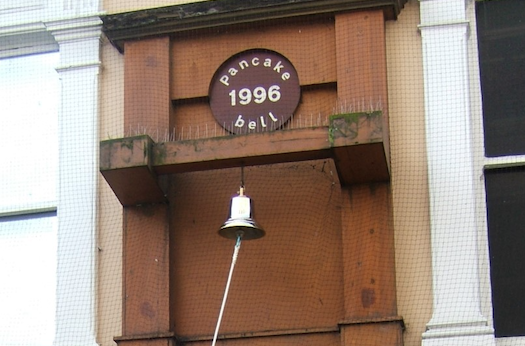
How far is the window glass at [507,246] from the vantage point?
11.0 m

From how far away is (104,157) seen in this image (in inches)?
440

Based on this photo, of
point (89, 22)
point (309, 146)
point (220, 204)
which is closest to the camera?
point (309, 146)

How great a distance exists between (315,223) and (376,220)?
546mm

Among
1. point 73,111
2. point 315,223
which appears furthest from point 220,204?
point 73,111

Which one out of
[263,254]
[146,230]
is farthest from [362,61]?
[146,230]

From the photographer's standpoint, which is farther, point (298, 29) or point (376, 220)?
point (298, 29)

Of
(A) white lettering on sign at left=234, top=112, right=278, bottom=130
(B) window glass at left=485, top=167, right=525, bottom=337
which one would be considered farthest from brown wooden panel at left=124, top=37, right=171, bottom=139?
(B) window glass at left=485, top=167, right=525, bottom=337

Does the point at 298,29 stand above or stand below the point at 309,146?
above

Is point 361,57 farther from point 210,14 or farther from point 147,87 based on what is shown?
point 147,87

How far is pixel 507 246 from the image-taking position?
11.2m

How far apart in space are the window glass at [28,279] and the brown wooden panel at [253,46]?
1.67 meters

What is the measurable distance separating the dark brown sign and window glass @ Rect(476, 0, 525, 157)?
5.15 ft

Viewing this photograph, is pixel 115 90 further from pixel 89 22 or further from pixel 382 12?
pixel 382 12

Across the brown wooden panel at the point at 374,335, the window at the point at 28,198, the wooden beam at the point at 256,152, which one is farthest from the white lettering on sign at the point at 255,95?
the brown wooden panel at the point at 374,335
